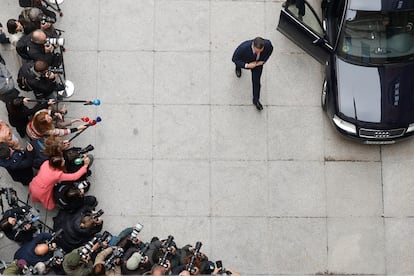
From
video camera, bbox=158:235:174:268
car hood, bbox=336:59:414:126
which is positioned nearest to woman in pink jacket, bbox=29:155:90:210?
video camera, bbox=158:235:174:268

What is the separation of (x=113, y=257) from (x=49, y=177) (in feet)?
5.09

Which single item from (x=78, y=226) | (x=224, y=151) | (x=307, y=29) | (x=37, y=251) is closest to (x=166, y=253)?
(x=78, y=226)

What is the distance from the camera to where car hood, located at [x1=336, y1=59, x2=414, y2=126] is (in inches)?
377

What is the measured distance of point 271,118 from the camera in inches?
406

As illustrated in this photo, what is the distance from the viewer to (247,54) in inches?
367

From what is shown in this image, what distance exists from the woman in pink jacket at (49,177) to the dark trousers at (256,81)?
3122 mm

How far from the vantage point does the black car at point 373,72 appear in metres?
9.59

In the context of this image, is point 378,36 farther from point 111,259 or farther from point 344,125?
point 111,259

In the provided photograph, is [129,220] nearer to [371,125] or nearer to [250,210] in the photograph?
[250,210]

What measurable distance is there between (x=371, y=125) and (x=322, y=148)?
100 cm

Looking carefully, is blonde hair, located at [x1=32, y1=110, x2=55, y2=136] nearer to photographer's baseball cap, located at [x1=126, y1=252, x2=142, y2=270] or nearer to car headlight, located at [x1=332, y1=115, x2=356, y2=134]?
photographer's baseball cap, located at [x1=126, y1=252, x2=142, y2=270]

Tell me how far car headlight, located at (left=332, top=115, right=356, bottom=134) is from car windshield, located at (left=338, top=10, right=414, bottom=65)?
40.4 inches

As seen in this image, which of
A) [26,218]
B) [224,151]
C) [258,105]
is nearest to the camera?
[26,218]

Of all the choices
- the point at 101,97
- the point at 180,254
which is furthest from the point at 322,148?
the point at 101,97
